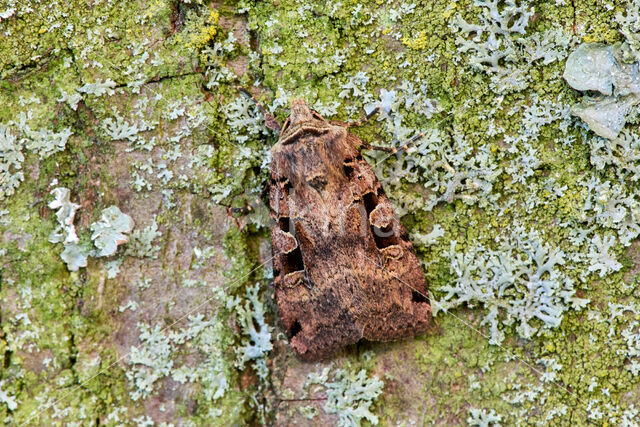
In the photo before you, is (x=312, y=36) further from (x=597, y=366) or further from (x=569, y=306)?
(x=597, y=366)

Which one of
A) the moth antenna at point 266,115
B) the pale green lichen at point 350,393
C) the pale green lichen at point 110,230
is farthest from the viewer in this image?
the moth antenna at point 266,115

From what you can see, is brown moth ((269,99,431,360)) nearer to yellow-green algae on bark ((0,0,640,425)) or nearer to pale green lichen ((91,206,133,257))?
yellow-green algae on bark ((0,0,640,425))

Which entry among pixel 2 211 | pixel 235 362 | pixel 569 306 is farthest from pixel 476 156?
pixel 2 211

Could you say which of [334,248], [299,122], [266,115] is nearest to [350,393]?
[334,248]

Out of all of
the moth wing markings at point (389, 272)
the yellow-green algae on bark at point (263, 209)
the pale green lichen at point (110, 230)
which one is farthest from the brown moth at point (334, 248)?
the pale green lichen at point (110, 230)

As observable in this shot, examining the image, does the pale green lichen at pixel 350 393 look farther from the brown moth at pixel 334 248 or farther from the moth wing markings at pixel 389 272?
the moth wing markings at pixel 389 272

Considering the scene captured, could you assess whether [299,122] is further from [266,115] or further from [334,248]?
[334,248]
